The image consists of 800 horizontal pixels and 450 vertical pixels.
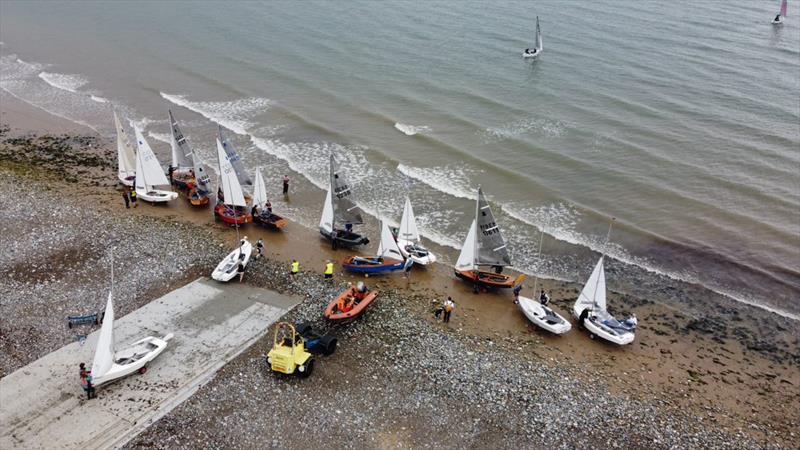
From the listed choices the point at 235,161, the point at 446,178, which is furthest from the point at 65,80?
the point at 446,178

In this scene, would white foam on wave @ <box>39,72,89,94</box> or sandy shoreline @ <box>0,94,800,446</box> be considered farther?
white foam on wave @ <box>39,72,89,94</box>

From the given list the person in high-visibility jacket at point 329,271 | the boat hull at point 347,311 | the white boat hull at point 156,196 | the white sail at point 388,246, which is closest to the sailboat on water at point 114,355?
the boat hull at point 347,311

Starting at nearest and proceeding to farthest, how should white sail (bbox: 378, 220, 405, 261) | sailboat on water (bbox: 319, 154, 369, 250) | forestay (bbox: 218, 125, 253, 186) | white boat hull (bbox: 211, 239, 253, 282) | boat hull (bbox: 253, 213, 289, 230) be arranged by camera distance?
white boat hull (bbox: 211, 239, 253, 282) < white sail (bbox: 378, 220, 405, 261) < sailboat on water (bbox: 319, 154, 369, 250) < boat hull (bbox: 253, 213, 289, 230) < forestay (bbox: 218, 125, 253, 186)

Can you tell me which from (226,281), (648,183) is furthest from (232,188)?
(648,183)

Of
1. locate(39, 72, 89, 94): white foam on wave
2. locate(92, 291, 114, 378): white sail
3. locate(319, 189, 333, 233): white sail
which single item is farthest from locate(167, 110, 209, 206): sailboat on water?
locate(39, 72, 89, 94): white foam on wave

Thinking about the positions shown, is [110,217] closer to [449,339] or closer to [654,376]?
[449,339]

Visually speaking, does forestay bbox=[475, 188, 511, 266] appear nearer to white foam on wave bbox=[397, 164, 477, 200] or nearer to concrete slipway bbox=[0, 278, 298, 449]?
concrete slipway bbox=[0, 278, 298, 449]
